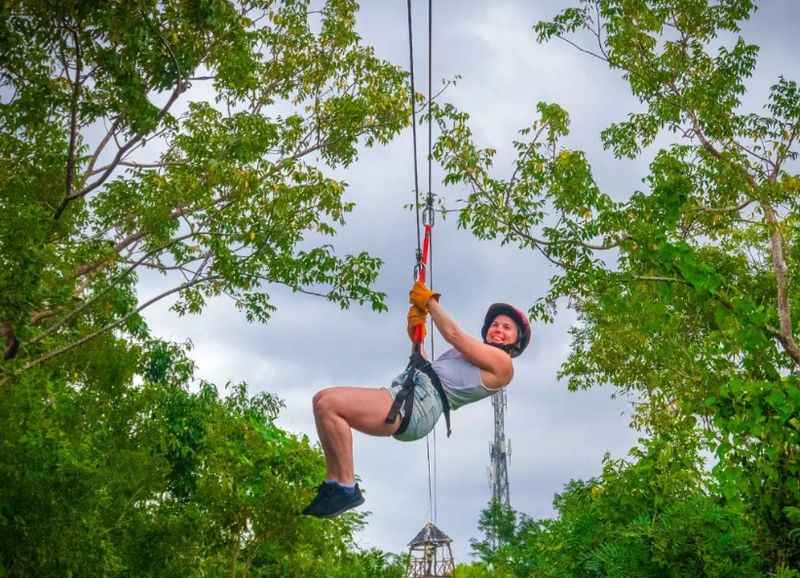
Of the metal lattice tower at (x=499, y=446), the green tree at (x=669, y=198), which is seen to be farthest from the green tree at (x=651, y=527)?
the metal lattice tower at (x=499, y=446)

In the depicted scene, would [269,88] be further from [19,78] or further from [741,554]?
[741,554]

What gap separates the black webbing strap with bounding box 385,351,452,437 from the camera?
5.00 m

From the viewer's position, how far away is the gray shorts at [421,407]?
16.6 feet

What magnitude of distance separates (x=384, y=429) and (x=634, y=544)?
6.99 metres

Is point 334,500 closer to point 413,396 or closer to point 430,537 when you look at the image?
point 413,396

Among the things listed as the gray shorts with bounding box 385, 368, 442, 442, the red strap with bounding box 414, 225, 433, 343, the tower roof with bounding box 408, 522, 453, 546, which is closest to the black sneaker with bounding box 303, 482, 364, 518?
the gray shorts with bounding box 385, 368, 442, 442

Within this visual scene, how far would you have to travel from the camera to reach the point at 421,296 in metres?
5.36

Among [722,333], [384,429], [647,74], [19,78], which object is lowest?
[384,429]

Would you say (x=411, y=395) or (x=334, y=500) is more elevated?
(x=411, y=395)

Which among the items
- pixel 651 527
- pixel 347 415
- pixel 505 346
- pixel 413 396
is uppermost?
pixel 651 527

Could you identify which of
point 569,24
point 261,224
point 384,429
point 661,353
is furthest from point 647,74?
point 384,429

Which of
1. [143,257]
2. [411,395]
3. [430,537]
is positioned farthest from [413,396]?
[430,537]

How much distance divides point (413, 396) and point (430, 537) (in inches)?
548

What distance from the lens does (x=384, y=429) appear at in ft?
16.5
